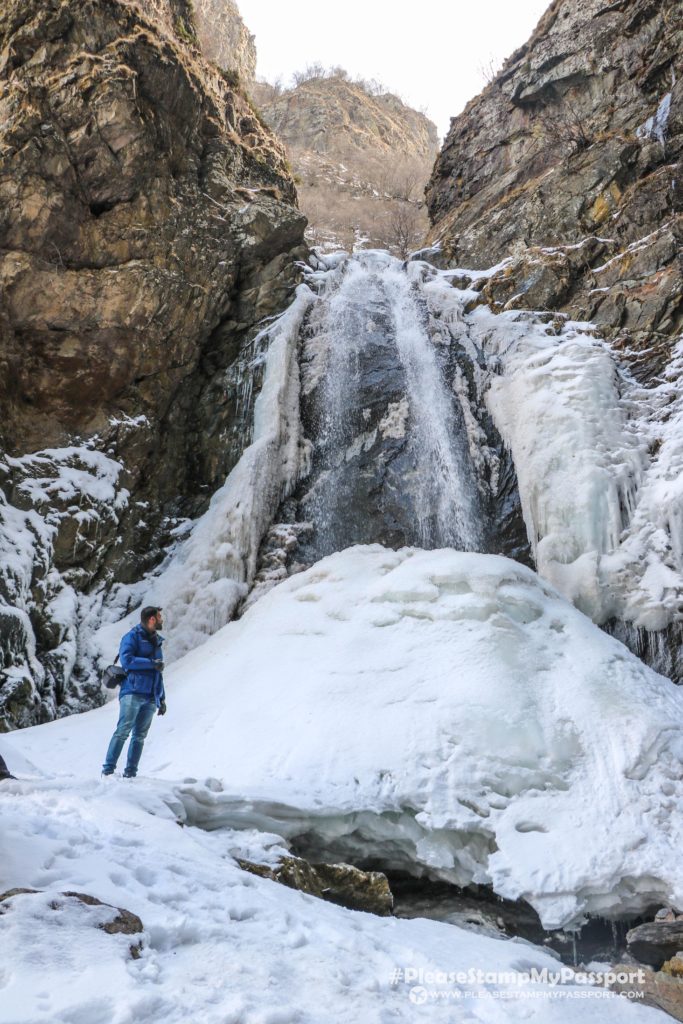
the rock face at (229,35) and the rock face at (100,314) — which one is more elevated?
the rock face at (229,35)

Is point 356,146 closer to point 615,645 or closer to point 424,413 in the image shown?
point 424,413

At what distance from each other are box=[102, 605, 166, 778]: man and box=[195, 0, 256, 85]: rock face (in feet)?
89.7

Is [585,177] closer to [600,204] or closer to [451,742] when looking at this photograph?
[600,204]

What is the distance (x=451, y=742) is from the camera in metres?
5.36

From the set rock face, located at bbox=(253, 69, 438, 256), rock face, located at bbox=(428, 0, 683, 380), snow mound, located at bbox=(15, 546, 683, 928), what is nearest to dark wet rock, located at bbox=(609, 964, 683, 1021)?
snow mound, located at bbox=(15, 546, 683, 928)

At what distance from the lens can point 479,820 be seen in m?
4.84

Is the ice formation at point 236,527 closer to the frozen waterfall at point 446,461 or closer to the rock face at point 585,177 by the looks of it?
the frozen waterfall at point 446,461

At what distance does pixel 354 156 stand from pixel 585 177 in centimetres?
1981

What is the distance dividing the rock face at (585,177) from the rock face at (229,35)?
13679 mm

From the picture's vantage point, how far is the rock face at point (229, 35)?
2767 cm

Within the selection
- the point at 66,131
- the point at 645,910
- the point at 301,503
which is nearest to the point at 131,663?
the point at 645,910

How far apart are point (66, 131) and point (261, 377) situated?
17.2ft

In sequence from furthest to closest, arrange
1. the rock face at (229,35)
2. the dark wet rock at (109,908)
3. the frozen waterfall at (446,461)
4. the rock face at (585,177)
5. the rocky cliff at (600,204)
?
1. the rock face at (229,35)
2. the rock face at (585,177)
3. the rocky cliff at (600,204)
4. the frozen waterfall at (446,461)
5. the dark wet rock at (109,908)

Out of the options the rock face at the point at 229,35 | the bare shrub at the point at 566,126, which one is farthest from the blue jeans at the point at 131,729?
the rock face at the point at 229,35
